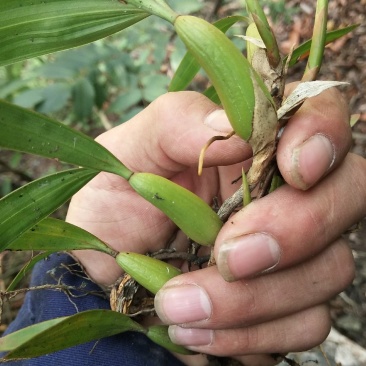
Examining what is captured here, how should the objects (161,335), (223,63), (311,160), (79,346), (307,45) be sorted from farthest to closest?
(79,346), (161,335), (307,45), (311,160), (223,63)

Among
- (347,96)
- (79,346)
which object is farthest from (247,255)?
(347,96)

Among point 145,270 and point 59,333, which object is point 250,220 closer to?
point 145,270

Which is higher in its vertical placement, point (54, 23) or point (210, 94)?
point (54, 23)

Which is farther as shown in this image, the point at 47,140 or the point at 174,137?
the point at 174,137

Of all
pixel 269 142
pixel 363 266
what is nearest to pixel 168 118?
pixel 269 142

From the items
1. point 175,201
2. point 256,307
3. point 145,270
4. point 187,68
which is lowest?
point 256,307

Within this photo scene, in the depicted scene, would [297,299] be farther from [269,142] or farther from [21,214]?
[21,214]
